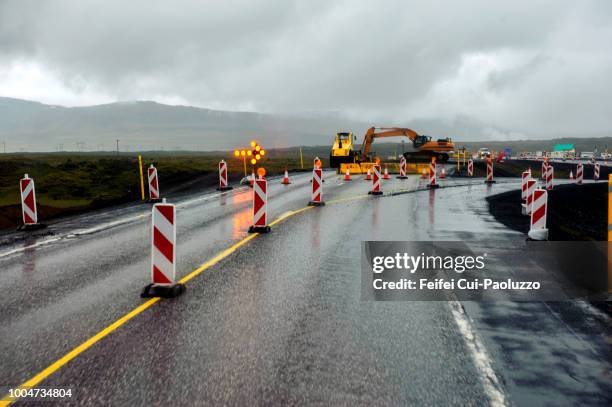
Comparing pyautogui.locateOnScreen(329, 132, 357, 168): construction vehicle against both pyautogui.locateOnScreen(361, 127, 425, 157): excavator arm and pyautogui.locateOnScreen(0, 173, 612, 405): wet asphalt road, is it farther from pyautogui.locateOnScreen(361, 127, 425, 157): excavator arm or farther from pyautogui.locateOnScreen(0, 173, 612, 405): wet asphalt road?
pyautogui.locateOnScreen(0, 173, 612, 405): wet asphalt road

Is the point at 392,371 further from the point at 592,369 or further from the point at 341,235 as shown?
the point at 341,235

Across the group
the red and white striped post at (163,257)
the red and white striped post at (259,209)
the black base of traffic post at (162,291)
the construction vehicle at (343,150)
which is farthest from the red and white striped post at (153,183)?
the construction vehicle at (343,150)

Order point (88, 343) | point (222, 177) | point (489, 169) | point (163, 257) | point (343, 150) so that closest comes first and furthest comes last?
point (88, 343)
point (163, 257)
point (222, 177)
point (489, 169)
point (343, 150)

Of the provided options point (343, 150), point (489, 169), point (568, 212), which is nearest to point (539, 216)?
point (568, 212)

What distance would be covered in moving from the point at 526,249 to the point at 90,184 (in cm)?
2406

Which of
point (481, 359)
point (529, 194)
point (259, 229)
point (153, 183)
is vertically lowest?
point (481, 359)

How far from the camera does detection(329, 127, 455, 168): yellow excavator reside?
130ft

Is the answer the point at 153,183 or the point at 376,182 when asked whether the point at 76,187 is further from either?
the point at 376,182

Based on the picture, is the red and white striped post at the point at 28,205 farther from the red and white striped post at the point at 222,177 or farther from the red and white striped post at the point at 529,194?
the red and white striped post at the point at 529,194

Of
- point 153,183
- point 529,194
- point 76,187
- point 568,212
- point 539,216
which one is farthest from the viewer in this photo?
point 76,187

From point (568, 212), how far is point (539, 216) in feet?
35.8

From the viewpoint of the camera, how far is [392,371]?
4.21 metres

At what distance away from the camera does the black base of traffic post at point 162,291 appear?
6.44m

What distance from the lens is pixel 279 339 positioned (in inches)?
195
